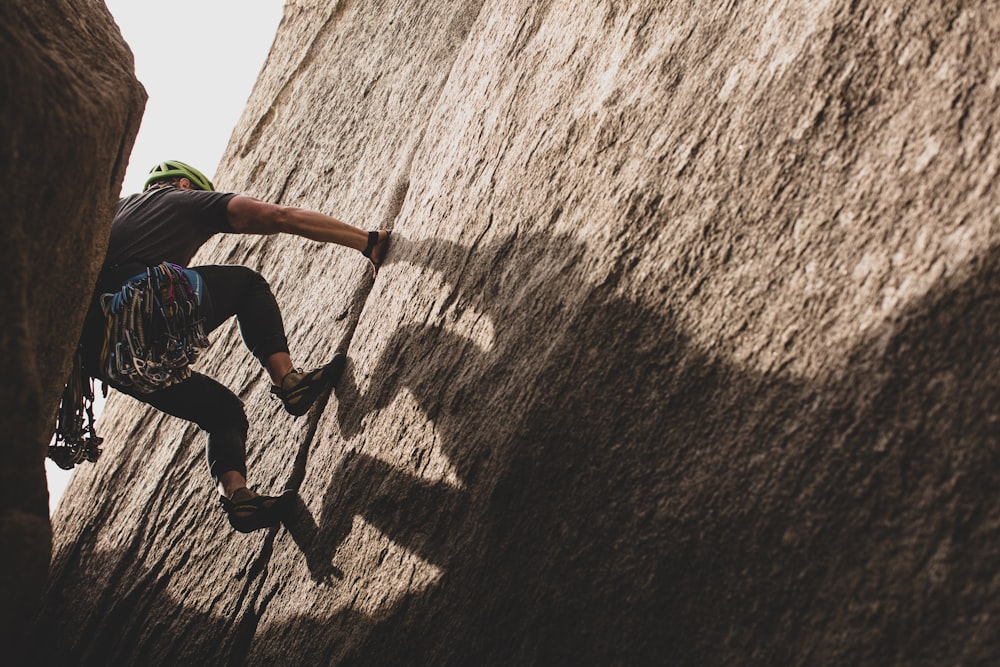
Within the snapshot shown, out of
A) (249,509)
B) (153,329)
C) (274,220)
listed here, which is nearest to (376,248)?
(274,220)

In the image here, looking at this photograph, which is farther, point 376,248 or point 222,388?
point 376,248

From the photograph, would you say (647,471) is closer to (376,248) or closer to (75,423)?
(376,248)

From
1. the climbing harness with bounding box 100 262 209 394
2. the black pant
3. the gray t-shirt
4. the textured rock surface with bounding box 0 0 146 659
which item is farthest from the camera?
the black pant

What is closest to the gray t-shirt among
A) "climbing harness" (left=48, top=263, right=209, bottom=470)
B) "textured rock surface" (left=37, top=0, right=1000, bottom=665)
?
"climbing harness" (left=48, top=263, right=209, bottom=470)

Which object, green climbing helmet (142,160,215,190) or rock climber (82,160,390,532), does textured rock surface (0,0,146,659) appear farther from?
green climbing helmet (142,160,215,190)

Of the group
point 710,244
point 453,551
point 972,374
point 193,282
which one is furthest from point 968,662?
point 193,282

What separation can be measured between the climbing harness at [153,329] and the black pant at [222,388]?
0.16 meters

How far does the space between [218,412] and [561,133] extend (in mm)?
2656

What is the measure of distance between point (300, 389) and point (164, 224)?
124 centimetres

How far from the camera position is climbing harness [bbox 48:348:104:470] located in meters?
3.60

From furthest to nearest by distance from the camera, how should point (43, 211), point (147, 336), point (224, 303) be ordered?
1. point (224, 303)
2. point (147, 336)
3. point (43, 211)

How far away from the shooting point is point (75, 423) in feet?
12.1

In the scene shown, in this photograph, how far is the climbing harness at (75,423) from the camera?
360cm

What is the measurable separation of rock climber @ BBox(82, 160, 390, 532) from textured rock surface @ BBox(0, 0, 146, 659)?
0.68 meters
